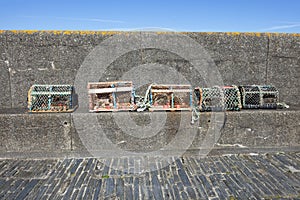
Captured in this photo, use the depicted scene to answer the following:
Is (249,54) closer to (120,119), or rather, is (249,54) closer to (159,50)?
(159,50)

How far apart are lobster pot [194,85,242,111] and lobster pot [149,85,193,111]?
253mm

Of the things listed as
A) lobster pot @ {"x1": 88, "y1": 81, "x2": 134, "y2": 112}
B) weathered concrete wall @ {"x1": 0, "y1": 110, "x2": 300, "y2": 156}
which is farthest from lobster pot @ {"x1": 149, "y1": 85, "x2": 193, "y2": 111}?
lobster pot @ {"x1": 88, "y1": 81, "x2": 134, "y2": 112}

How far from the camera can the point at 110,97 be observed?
15.6ft

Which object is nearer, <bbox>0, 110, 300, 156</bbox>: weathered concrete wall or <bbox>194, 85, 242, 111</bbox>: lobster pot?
<bbox>0, 110, 300, 156</bbox>: weathered concrete wall

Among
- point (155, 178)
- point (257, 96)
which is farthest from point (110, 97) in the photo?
point (257, 96)

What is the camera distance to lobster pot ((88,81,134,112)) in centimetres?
452

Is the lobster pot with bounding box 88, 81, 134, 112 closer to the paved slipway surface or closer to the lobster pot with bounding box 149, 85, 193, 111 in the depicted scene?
the lobster pot with bounding box 149, 85, 193, 111

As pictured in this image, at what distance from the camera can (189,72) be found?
570cm

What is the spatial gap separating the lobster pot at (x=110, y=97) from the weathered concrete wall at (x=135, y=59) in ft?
2.83

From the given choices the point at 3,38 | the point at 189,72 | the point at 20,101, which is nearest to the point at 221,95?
the point at 189,72

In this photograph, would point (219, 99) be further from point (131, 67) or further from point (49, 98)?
point (49, 98)

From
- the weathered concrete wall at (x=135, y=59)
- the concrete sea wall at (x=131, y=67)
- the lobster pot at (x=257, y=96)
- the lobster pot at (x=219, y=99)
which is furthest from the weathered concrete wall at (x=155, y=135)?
the weathered concrete wall at (x=135, y=59)

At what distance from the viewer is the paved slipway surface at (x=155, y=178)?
3125 mm

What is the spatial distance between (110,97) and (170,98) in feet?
3.93
